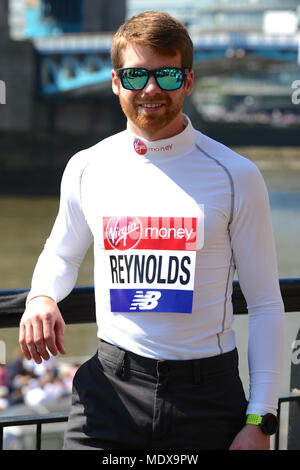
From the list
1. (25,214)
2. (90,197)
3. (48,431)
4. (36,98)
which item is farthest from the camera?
(36,98)

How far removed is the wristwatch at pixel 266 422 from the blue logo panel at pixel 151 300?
204mm

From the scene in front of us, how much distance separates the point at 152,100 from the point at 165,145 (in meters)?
0.09

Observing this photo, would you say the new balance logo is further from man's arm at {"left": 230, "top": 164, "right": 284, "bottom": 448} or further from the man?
man's arm at {"left": 230, "top": 164, "right": 284, "bottom": 448}

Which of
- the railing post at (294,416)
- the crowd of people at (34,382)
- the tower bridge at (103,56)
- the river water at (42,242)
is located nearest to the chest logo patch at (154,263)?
the railing post at (294,416)

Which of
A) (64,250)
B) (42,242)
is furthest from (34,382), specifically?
(42,242)

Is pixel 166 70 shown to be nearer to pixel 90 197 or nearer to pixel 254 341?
pixel 90 197

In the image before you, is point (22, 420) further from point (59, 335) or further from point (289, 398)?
point (289, 398)

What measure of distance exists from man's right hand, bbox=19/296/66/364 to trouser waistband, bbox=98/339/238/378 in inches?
3.8

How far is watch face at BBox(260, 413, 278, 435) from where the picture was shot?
4.57 ft

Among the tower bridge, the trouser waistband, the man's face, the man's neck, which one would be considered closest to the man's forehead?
the man's face

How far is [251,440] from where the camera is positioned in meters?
1.38

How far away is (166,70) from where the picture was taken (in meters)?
1.42
